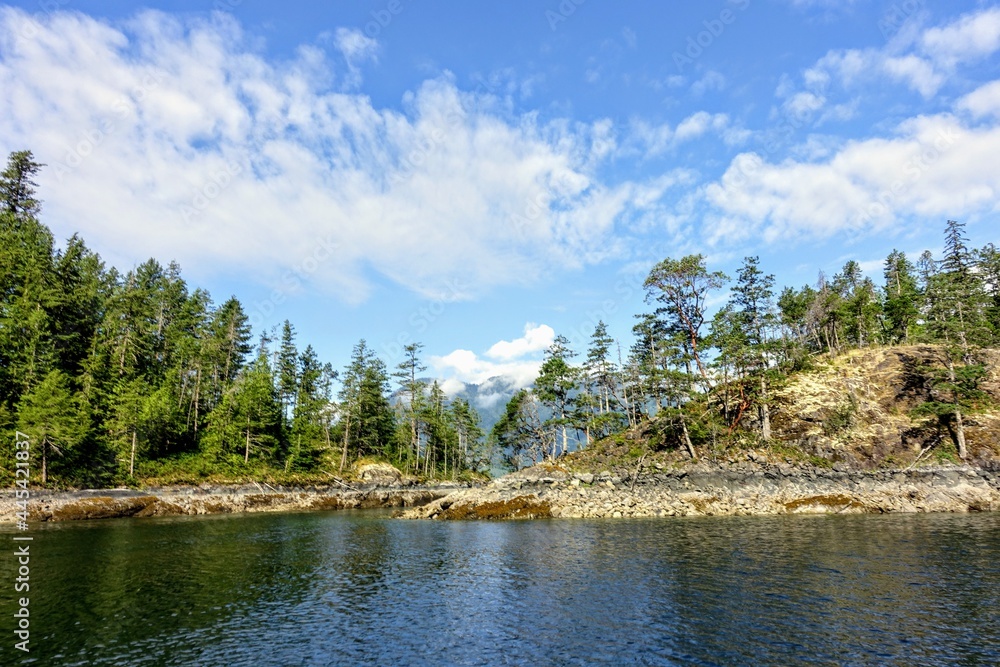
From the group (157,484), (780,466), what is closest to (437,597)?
(780,466)

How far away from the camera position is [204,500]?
194ft

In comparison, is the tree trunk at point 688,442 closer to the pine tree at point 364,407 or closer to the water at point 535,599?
the water at point 535,599

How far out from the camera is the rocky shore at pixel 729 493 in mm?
45469

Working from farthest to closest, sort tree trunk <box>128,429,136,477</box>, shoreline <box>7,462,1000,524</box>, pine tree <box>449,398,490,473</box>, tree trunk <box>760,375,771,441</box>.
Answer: pine tree <box>449,398,490,473</box> → tree trunk <box>128,429,136,477</box> → tree trunk <box>760,375,771,441</box> → shoreline <box>7,462,1000,524</box>

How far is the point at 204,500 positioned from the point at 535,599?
54.1 m

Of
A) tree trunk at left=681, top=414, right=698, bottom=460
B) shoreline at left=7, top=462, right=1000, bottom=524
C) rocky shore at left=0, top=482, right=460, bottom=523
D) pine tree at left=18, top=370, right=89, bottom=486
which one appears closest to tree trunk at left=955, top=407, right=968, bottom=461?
shoreline at left=7, top=462, right=1000, bottom=524

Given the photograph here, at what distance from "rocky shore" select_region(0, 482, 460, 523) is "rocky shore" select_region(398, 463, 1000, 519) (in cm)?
1822

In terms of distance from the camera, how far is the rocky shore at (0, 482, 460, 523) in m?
48.2

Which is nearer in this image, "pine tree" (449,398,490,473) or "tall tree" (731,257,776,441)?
"tall tree" (731,257,776,441)

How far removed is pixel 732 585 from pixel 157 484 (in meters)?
70.5

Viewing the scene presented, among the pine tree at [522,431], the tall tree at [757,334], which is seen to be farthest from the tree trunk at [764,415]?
the pine tree at [522,431]

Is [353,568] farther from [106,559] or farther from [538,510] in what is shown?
[538,510]

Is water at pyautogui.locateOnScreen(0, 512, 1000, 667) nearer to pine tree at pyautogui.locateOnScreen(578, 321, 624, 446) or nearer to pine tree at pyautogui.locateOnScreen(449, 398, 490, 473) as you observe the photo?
pine tree at pyautogui.locateOnScreen(578, 321, 624, 446)

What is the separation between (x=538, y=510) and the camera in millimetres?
52312
